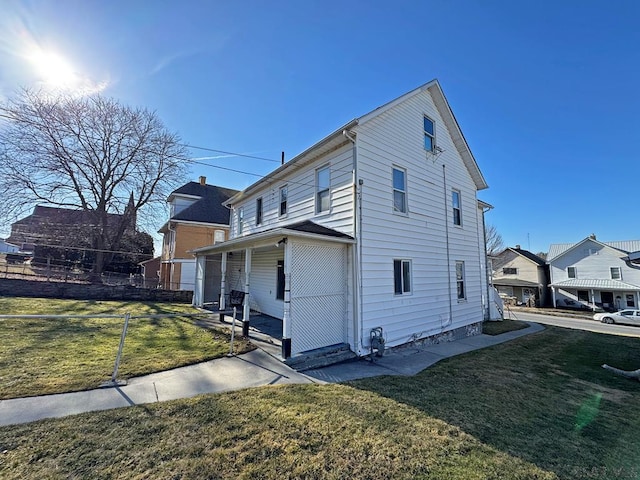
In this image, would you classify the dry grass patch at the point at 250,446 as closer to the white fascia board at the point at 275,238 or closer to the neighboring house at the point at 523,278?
the white fascia board at the point at 275,238

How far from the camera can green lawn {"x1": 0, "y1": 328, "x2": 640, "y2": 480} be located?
289 centimetres

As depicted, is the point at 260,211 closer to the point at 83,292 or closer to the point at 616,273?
the point at 83,292

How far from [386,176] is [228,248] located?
6195mm

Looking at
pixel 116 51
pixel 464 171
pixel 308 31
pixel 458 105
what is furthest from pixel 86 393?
pixel 458 105

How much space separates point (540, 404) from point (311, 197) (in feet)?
24.9

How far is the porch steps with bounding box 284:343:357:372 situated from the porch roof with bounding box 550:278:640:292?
116 ft

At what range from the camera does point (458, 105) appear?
1174 cm

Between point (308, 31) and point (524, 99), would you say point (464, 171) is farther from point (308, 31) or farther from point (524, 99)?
point (308, 31)

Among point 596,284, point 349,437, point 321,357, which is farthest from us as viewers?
point 596,284

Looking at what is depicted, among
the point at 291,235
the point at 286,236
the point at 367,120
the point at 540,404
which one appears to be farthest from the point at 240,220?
the point at 540,404

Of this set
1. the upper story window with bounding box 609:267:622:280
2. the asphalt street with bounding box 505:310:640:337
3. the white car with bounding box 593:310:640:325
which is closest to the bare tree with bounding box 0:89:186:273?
the asphalt street with bounding box 505:310:640:337


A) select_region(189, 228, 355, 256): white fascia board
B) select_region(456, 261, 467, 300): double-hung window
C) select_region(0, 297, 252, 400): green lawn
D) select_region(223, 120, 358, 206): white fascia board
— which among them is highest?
select_region(223, 120, 358, 206): white fascia board

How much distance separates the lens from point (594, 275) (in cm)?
2950

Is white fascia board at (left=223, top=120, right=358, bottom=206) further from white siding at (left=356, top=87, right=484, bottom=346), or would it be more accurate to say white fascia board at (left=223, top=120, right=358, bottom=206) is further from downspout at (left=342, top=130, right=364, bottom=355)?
white siding at (left=356, top=87, right=484, bottom=346)
